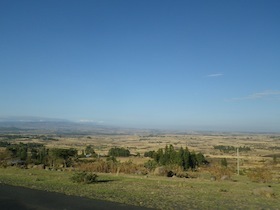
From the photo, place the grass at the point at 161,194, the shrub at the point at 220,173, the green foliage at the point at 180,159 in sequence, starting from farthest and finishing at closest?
1. the green foliage at the point at 180,159
2. the shrub at the point at 220,173
3. the grass at the point at 161,194

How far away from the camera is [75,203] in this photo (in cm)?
1348

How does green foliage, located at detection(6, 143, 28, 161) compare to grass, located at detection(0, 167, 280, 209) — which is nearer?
grass, located at detection(0, 167, 280, 209)

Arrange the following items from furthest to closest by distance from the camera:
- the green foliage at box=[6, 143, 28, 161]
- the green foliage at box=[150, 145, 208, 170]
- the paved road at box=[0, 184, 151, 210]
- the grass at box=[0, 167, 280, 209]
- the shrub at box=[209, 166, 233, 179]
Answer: the green foliage at box=[6, 143, 28, 161] < the green foliage at box=[150, 145, 208, 170] < the shrub at box=[209, 166, 233, 179] < the grass at box=[0, 167, 280, 209] < the paved road at box=[0, 184, 151, 210]

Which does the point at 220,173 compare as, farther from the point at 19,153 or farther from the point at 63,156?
the point at 19,153

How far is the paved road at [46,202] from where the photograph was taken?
12.8 meters

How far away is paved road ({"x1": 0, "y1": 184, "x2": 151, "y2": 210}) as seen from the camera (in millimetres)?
12750

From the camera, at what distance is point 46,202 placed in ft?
45.0

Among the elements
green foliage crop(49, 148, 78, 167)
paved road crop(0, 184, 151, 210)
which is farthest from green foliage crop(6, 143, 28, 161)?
paved road crop(0, 184, 151, 210)

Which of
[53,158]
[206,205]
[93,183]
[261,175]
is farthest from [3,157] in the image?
[206,205]

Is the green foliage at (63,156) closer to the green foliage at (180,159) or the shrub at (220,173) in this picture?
the green foliage at (180,159)

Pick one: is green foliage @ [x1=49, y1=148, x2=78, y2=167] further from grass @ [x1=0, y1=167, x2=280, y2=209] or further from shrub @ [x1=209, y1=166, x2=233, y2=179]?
shrub @ [x1=209, y1=166, x2=233, y2=179]

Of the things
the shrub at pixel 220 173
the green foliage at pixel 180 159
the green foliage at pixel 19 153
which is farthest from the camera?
the green foliage at pixel 19 153

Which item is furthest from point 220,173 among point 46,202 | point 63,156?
point 46,202

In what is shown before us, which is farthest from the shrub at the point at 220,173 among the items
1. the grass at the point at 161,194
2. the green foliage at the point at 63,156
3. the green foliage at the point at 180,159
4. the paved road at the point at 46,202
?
the green foliage at the point at 63,156
